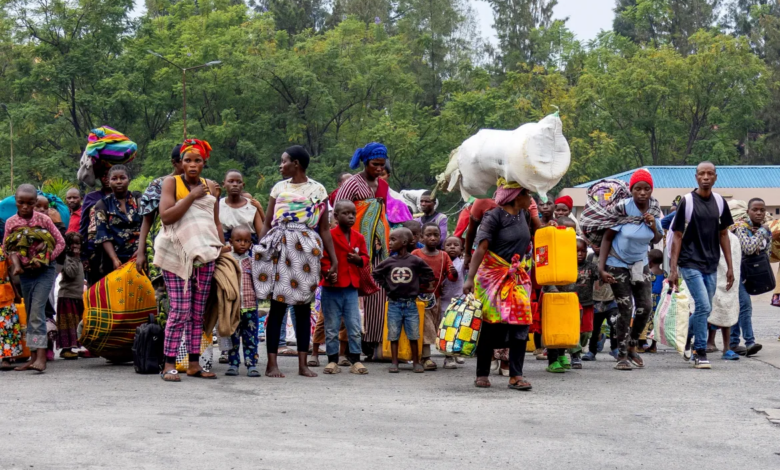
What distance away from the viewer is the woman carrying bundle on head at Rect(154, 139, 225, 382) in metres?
9.50

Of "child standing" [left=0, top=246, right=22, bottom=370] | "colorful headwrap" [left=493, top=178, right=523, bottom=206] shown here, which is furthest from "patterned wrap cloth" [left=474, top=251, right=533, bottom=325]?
"child standing" [left=0, top=246, right=22, bottom=370]

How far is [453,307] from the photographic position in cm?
941

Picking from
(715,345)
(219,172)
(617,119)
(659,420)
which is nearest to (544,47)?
(617,119)

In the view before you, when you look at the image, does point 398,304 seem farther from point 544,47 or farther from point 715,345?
point 544,47

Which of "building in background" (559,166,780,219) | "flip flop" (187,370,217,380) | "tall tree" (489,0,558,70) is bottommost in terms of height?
"flip flop" (187,370,217,380)

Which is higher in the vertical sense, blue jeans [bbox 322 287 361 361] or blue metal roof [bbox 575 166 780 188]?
blue metal roof [bbox 575 166 780 188]

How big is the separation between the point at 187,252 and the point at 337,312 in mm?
1696

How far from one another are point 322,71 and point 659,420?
50.1 meters

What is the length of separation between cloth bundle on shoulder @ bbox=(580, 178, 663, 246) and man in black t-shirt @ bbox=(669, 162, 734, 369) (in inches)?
13.3

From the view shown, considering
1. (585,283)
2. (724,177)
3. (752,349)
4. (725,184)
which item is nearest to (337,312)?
(585,283)

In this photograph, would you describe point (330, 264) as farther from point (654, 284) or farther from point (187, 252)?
point (654, 284)

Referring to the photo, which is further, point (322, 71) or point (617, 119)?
point (617, 119)

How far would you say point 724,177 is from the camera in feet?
161

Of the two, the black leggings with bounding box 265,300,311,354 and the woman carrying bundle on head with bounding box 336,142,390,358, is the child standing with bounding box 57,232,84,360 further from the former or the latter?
the woman carrying bundle on head with bounding box 336,142,390,358
